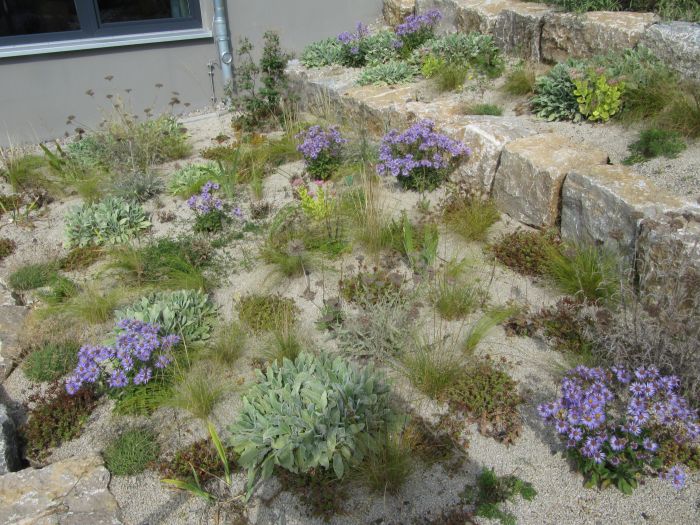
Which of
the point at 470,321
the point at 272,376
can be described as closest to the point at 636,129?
the point at 470,321

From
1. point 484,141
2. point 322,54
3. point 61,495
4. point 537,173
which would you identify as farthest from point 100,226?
point 322,54

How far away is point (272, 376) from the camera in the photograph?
3.36 m

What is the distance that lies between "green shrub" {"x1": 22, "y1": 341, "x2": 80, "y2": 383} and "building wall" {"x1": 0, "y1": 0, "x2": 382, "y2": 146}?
457 cm

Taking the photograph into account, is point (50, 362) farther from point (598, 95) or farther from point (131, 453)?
point (598, 95)

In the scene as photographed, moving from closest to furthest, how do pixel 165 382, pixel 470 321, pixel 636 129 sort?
pixel 165 382 < pixel 470 321 < pixel 636 129

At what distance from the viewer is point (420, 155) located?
529 centimetres

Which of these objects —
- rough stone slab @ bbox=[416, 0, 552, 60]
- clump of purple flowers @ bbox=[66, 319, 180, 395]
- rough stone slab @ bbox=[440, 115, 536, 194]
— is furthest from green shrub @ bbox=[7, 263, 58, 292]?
rough stone slab @ bbox=[416, 0, 552, 60]

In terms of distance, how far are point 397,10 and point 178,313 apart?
6.28 metres

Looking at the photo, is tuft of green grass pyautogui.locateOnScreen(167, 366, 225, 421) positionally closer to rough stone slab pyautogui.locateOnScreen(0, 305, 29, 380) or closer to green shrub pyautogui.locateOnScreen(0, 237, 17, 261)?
rough stone slab pyautogui.locateOnScreen(0, 305, 29, 380)

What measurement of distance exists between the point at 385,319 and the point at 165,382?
1.46m

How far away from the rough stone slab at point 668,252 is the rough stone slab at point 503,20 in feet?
12.4

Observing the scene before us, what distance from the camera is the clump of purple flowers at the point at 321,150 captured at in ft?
18.3

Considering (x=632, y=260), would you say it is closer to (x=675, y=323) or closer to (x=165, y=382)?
(x=675, y=323)

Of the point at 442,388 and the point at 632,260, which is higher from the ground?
the point at 632,260
